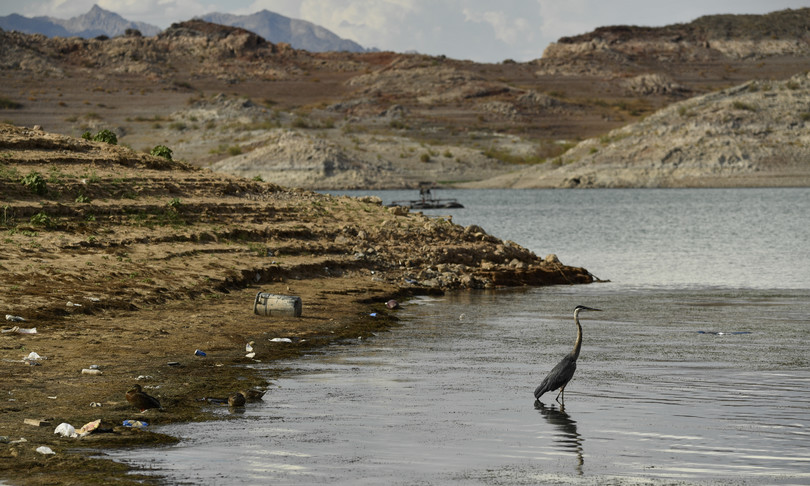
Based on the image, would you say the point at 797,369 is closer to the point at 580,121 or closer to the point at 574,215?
the point at 574,215

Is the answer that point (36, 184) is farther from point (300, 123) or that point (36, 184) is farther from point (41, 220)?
point (300, 123)

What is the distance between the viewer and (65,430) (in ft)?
38.1

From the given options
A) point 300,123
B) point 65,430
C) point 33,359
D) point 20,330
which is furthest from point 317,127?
point 65,430

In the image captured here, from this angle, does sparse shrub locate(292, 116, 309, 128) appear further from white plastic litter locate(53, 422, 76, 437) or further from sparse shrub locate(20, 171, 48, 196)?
white plastic litter locate(53, 422, 76, 437)

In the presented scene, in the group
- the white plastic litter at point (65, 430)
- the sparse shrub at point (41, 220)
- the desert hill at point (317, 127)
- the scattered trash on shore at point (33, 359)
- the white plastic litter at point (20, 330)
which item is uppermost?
the desert hill at point (317, 127)

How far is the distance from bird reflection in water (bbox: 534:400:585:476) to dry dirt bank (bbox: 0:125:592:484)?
15.2 ft

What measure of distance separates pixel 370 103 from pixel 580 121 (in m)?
41.5

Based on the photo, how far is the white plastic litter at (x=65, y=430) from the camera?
1159 cm

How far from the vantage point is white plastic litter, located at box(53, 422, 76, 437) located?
11.6 meters

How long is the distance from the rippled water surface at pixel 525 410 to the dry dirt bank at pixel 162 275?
1.15 m

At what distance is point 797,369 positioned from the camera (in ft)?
57.8

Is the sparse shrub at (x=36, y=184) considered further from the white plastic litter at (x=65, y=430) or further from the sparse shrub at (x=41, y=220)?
the white plastic litter at (x=65, y=430)

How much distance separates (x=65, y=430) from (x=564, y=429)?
632 centimetres

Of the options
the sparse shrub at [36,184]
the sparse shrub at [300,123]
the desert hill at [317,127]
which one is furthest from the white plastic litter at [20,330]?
the sparse shrub at [300,123]
